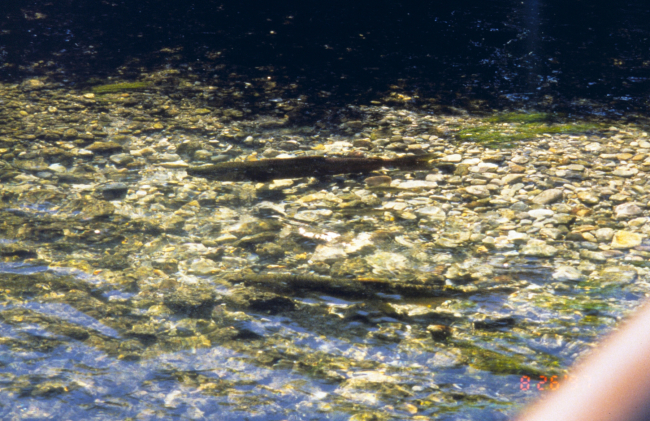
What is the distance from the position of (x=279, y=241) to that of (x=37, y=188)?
1.48 m

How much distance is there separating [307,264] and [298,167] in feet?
3.43

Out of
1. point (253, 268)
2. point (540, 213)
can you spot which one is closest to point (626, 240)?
point (540, 213)

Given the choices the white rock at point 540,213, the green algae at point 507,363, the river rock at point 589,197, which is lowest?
the green algae at point 507,363

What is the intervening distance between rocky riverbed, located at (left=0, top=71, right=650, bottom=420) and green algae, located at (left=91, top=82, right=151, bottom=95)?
513 millimetres

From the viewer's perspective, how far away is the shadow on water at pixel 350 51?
14.3ft

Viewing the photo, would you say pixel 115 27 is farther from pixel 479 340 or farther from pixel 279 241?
pixel 479 340

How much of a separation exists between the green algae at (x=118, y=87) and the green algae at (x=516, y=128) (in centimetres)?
268

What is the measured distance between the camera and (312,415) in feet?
5.43

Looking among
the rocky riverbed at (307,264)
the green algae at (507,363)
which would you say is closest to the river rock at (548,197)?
the rocky riverbed at (307,264)

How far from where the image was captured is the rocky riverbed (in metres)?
1.77

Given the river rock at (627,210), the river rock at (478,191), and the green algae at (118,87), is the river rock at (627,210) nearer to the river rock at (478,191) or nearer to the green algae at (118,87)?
the river rock at (478,191)

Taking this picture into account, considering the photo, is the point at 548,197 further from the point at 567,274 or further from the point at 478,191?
the point at 567,274
